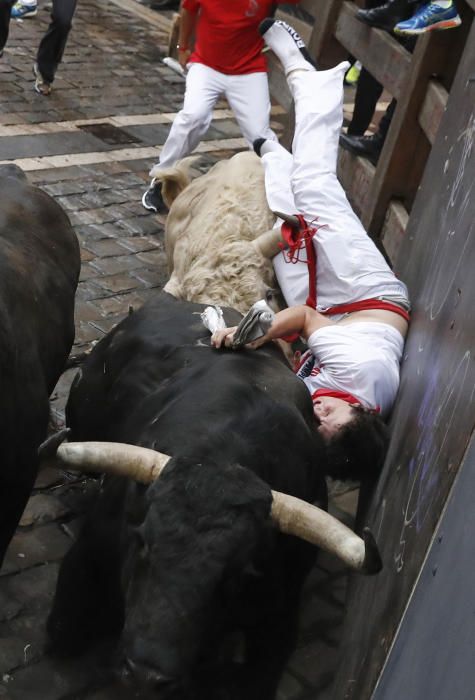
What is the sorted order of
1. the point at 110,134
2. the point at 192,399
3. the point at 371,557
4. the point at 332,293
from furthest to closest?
1. the point at 110,134
2. the point at 332,293
3. the point at 192,399
4. the point at 371,557

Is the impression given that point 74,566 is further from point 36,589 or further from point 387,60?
point 387,60

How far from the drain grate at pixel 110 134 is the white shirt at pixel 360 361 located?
222 inches

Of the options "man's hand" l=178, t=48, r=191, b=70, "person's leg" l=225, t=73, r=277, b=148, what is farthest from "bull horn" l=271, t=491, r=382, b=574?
"man's hand" l=178, t=48, r=191, b=70

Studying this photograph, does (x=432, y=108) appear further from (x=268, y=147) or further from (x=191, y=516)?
(x=191, y=516)

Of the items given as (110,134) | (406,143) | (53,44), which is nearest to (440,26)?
(406,143)

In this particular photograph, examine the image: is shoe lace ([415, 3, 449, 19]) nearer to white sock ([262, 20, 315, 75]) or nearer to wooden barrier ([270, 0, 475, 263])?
wooden barrier ([270, 0, 475, 263])

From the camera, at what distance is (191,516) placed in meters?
3.55

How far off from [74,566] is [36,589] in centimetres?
52

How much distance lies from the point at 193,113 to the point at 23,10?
18.8ft

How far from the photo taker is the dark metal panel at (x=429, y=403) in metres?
3.13

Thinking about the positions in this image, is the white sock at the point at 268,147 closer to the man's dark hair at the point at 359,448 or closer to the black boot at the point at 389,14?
the black boot at the point at 389,14

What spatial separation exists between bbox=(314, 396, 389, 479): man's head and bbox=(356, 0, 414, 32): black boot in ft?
12.7

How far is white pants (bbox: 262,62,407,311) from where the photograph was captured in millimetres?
5762

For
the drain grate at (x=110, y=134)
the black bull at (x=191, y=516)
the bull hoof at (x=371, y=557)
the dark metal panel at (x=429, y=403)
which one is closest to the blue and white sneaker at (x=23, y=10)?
the drain grate at (x=110, y=134)
